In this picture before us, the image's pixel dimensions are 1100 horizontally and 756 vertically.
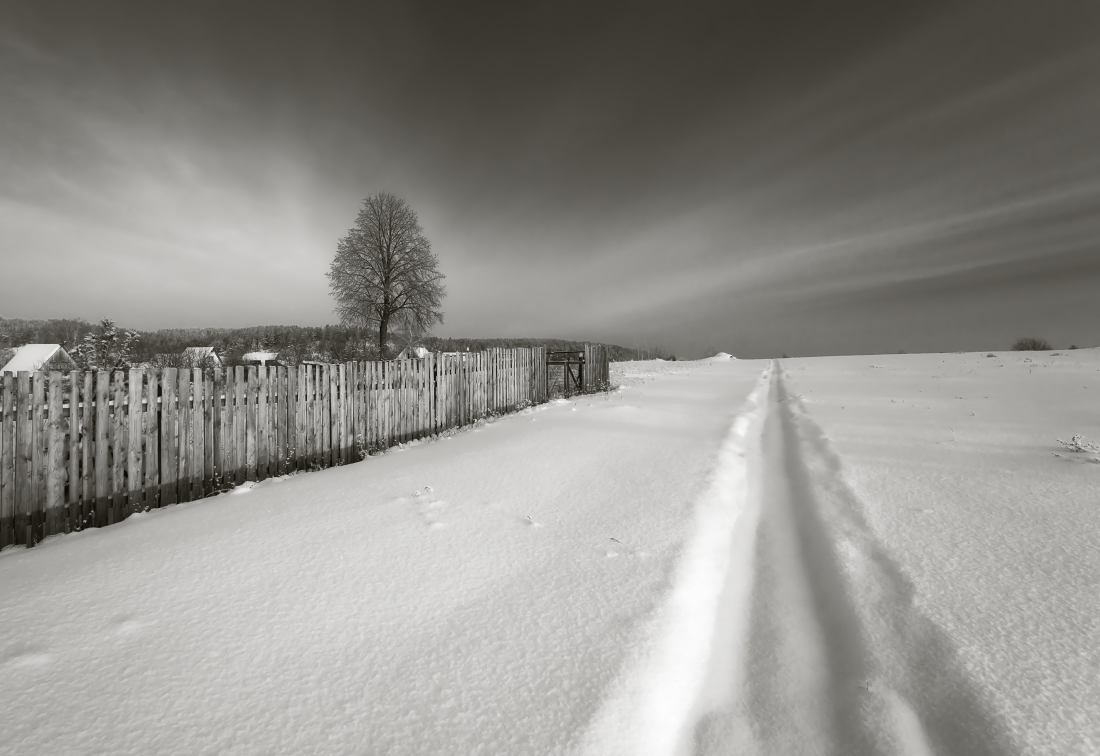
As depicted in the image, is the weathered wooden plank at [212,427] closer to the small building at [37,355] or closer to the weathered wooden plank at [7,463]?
the weathered wooden plank at [7,463]

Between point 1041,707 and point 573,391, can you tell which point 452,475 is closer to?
point 1041,707

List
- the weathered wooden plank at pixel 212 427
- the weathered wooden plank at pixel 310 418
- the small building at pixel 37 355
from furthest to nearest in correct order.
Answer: the small building at pixel 37 355
the weathered wooden plank at pixel 310 418
the weathered wooden plank at pixel 212 427

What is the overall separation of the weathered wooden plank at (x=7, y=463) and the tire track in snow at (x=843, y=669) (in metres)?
5.48

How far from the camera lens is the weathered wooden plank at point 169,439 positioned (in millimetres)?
4426

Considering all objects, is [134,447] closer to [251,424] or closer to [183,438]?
[183,438]

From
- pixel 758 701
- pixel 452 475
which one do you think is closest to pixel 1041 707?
pixel 758 701

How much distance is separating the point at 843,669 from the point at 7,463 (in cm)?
622

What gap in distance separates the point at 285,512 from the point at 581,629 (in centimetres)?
303

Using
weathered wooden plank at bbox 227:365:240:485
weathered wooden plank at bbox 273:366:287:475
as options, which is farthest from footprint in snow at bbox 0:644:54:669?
weathered wooden plank at bbox 273:366:287:475

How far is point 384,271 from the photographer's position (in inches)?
1118

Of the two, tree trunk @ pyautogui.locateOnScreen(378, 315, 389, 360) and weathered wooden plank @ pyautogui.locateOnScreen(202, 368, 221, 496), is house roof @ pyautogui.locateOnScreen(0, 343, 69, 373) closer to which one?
tree trunk @ pyautogui.locateOnScreen(378, 315, 389, 360)

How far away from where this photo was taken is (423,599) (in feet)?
7.84

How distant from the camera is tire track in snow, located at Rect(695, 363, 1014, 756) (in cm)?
159

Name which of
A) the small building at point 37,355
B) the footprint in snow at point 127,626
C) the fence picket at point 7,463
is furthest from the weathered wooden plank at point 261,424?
the small building at point 37,355
